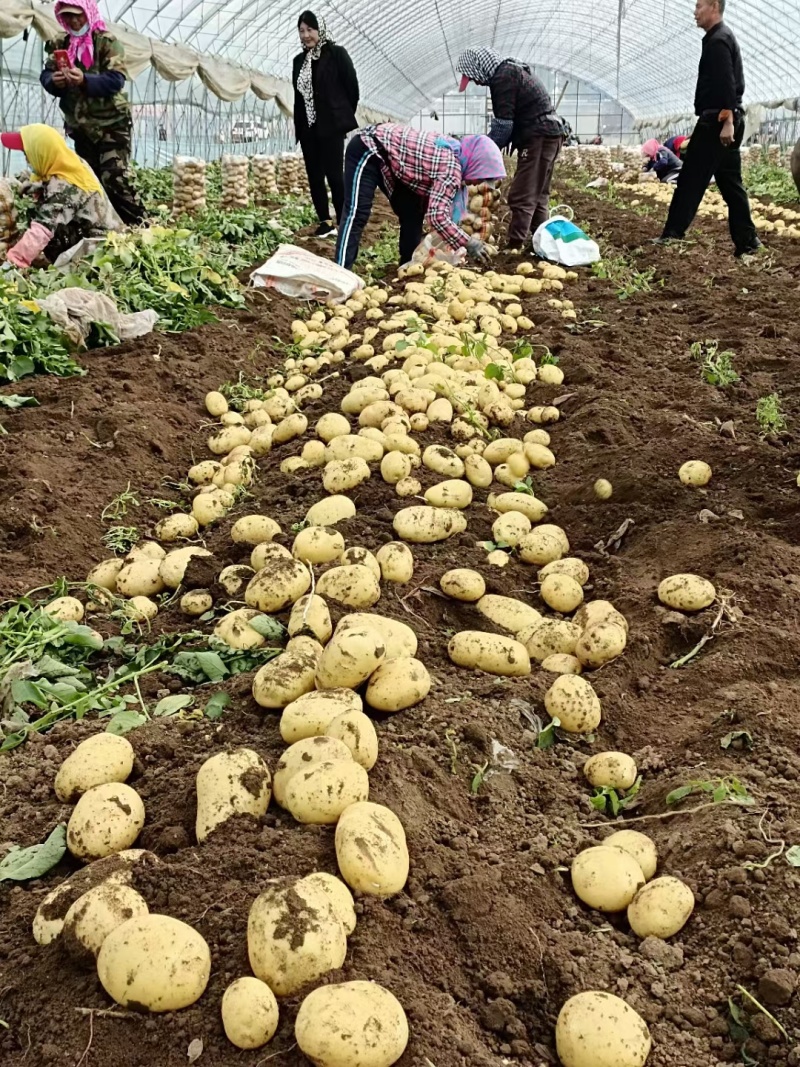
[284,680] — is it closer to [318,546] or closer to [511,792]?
[511,792]

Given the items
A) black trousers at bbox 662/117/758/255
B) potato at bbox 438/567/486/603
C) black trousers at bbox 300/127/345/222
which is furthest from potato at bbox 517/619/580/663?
black trousers at bbox 300/127/345/222

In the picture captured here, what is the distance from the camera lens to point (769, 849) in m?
2.00

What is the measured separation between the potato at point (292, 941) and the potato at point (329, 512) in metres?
1.95

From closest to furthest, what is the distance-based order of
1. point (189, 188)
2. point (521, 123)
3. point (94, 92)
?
point (94, 92)
point (521, 123)
point (189, 188)

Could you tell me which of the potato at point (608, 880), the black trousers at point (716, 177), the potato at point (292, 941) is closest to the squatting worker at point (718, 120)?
the black trousers at point (716, 177)

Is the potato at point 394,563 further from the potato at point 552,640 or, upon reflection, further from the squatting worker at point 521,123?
the squatting worker at point 521,123

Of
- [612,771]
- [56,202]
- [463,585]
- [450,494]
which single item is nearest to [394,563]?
[463,585]

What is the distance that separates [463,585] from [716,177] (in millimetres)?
7302

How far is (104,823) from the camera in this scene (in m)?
Result: 2.04

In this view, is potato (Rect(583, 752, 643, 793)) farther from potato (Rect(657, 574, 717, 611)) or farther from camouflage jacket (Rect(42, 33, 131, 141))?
camouflage jacket (Rect(42, 33, 131, 141))

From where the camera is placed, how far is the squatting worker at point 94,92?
8.12m

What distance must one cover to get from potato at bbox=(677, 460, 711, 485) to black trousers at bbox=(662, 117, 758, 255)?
6.00 m

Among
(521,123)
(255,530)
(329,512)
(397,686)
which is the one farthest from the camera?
(521,123)

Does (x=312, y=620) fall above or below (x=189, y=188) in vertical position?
above
